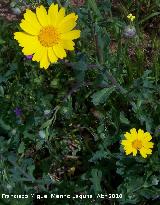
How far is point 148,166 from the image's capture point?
8.68ft

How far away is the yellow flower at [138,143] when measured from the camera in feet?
8.46

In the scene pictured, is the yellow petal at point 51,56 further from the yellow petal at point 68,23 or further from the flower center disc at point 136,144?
the flower center disc at point 136,144

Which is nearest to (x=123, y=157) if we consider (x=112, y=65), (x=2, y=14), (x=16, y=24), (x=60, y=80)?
(x=112, y=65)

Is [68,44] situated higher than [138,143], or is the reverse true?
[68,44]

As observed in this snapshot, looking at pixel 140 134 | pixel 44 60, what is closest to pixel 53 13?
pixel 44 60

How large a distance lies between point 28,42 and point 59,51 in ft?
0.61

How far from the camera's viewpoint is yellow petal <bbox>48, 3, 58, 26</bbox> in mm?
2479

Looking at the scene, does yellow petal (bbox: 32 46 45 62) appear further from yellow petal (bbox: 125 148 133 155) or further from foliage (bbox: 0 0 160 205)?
yellow petal (bbox: 125 148 133 155)

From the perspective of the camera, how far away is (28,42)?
8.18 feet

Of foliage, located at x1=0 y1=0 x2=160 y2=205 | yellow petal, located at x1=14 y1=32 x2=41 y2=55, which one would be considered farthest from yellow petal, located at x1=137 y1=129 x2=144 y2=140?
yellow petal, located at x1=14 y1=32 x2=41 y2=55

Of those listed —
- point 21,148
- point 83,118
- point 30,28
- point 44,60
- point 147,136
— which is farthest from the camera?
point 83,118

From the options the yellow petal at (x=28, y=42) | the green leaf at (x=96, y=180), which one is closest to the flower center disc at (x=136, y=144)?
the green leaf at (x=96, y=180)

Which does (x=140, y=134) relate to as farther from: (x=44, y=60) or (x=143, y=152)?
(x=44, y=60)

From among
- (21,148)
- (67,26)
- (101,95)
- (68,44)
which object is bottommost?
(21,148)
